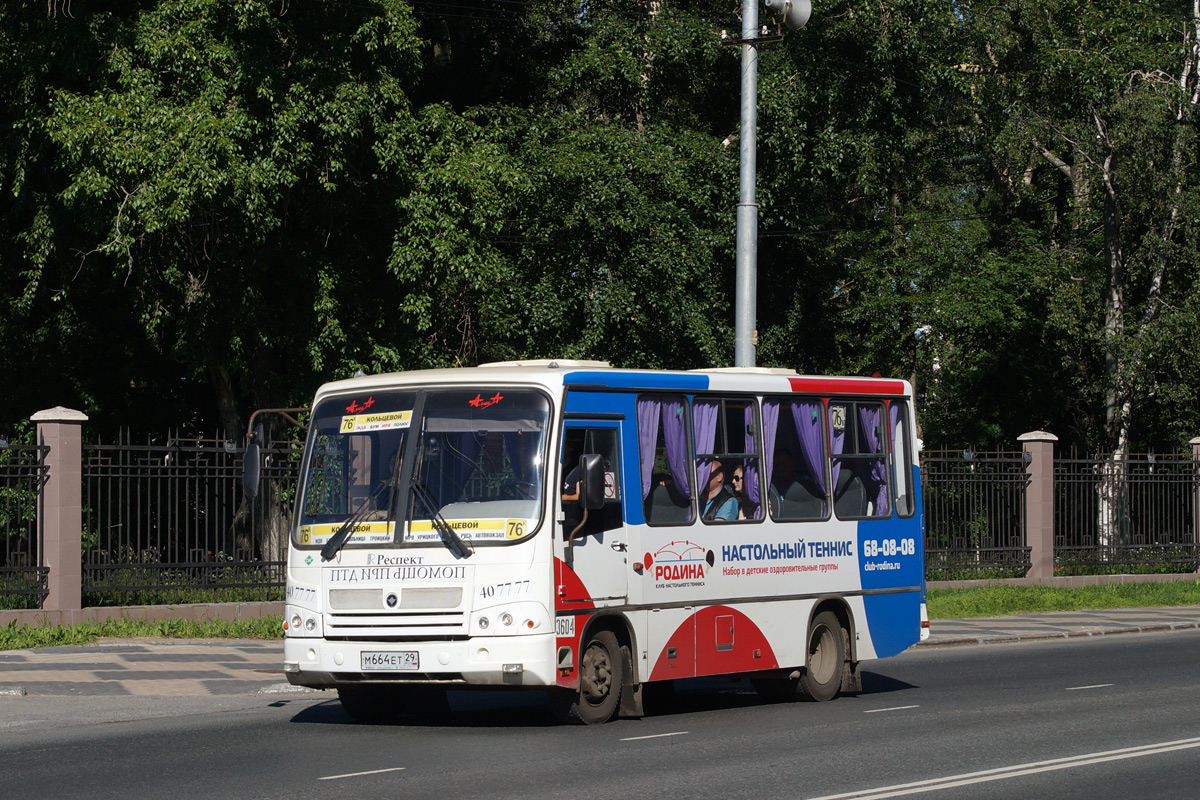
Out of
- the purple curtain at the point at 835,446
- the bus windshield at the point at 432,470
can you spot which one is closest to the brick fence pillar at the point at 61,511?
the bus windshield at the point at 432,470

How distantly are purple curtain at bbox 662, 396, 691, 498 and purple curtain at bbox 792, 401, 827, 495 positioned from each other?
1573mm

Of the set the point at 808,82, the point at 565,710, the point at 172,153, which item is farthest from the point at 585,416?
the point at 808,82

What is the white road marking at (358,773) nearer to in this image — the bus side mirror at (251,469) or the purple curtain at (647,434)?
the bus side mirror at (251,469)

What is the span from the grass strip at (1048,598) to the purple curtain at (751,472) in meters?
10.6

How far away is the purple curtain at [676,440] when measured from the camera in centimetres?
1252

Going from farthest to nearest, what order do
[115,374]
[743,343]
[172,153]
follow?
[115,374] < [172,153] < [743,343]

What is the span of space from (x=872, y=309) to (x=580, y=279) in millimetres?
11580

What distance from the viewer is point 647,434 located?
1234cm

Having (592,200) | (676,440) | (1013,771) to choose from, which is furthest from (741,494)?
(592,200)

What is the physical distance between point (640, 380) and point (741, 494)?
157cm

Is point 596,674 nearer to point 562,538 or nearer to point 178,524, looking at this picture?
point 562,538

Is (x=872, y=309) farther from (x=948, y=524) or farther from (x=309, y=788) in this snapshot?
(x=309, y=788)

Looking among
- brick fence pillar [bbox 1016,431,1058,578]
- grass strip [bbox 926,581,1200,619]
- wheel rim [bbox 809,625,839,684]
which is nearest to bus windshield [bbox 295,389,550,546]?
wheel rim [bbox 809,625,839,684]

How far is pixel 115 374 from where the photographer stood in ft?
96.4
